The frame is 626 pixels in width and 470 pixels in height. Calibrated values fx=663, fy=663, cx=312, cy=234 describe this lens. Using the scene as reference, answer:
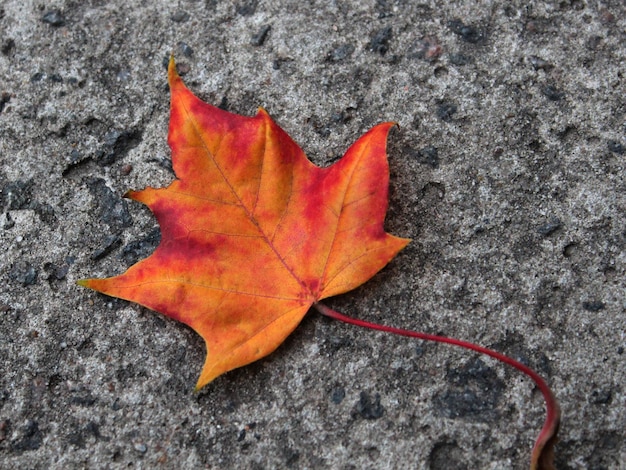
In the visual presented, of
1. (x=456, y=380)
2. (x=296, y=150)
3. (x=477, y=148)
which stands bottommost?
(x=456, y=380)

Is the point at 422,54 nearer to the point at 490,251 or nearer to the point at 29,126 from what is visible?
the point at 490,251

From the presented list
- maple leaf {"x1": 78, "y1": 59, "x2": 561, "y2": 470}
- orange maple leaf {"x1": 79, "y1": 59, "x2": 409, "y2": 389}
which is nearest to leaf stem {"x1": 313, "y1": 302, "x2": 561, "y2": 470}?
maple leaf {"x1": 78, "y1": 59, "x2": 561, "y2": 470}

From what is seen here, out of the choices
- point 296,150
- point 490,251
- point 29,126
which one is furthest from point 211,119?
point 490,251

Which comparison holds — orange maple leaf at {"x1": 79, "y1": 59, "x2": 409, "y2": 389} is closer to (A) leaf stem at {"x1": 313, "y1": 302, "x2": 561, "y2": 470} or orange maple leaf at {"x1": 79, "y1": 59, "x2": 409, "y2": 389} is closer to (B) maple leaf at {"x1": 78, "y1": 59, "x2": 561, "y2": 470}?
(B) maple leaf at {"x1": 78, "y1": 59, "x2": 561, "y2": 470}

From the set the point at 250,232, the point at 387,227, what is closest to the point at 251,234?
the point at 250,232

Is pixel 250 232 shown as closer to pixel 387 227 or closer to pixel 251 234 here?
pixel 251 234
